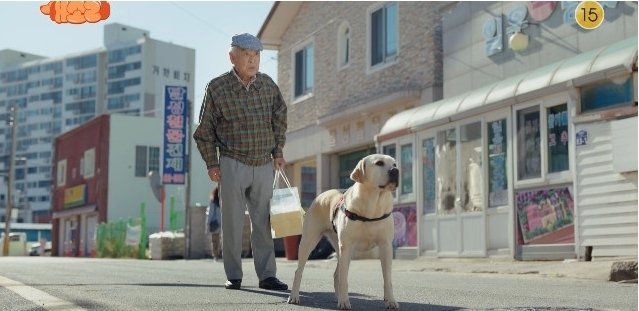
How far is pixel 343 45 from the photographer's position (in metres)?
23.1

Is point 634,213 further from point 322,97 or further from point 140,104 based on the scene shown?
point 140,104

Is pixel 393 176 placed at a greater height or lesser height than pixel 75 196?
lesser

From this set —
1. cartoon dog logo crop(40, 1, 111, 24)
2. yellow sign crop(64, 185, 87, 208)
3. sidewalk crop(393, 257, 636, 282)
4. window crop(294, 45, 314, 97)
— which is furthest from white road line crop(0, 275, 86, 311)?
yellow sign crop(64, 185, 87, 208)

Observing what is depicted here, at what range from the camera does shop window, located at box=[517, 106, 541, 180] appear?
44.1 ft

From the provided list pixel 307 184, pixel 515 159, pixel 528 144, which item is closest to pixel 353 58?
pixel 307 184

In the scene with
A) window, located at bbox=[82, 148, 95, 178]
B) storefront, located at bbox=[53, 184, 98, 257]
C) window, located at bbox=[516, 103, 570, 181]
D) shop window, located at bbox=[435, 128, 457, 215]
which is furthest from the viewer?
window, located at bbox=[82, 148, 95, 178]

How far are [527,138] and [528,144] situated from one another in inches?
3.8

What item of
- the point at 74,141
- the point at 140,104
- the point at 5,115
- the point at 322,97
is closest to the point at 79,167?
the point at 74,141

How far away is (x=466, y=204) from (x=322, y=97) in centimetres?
937

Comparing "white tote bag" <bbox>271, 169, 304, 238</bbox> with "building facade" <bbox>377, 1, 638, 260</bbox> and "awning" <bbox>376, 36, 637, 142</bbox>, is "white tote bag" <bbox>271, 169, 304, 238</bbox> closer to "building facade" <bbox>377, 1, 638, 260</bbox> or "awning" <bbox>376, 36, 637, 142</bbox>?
"building facade" <bbox>377, 1, 638, 260</bbox>

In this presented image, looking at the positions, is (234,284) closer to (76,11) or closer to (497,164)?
(76,11)

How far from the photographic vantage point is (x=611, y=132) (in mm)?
11609

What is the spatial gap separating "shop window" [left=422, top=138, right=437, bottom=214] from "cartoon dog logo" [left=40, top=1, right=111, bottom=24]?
9.27 m

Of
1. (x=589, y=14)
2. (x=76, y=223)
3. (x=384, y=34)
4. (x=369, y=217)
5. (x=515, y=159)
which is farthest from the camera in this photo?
(x=76, y=223)
